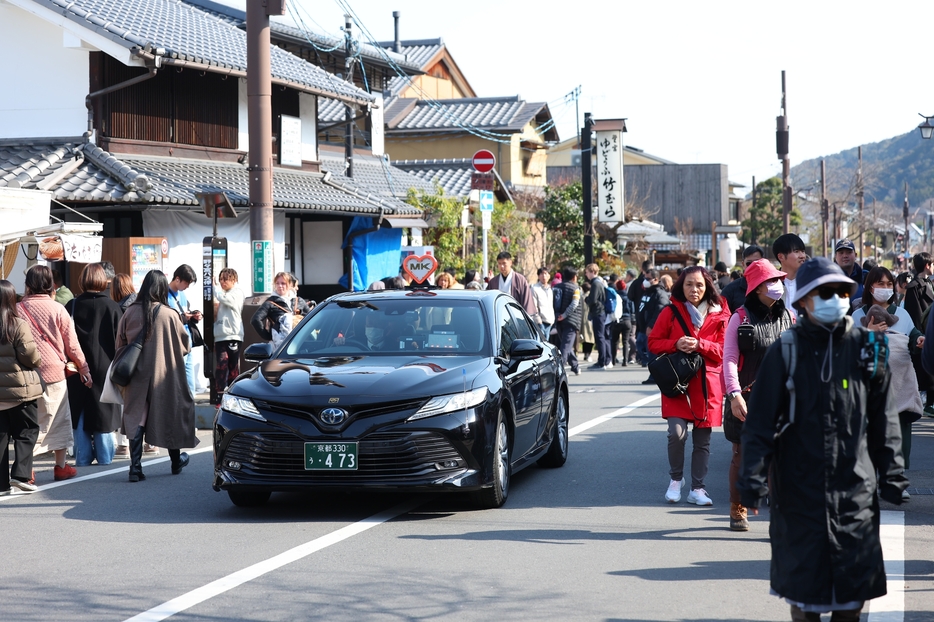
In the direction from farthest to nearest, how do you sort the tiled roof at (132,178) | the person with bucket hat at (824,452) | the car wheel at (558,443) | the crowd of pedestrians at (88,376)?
the tiled roof at (132,178), the car wheel at (558,443), the crowd of pedestrians at (88,376), the person with bucket hat at (824,452)

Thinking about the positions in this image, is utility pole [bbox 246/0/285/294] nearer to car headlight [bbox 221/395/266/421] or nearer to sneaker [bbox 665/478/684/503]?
car headlight [bbox 221/395/266/421]

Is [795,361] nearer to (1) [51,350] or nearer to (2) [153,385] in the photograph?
(2) [153,385]

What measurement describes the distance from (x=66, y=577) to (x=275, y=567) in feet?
3.79

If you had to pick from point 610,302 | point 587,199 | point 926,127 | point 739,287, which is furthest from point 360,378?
point 587,199

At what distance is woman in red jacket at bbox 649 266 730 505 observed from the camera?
794 cm

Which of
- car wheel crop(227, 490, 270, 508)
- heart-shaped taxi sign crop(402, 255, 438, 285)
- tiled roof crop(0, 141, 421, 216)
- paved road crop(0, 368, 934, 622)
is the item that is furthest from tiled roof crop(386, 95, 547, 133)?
car wheel crop(227, 490, 270, 508)

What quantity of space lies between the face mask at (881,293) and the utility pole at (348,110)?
16.9 m

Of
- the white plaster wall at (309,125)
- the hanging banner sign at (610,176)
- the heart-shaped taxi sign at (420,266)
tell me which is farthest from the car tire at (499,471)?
the hanging banner sign at (610,176)

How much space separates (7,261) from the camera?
12938 millimetres

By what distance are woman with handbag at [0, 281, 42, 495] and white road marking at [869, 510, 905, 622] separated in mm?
6363

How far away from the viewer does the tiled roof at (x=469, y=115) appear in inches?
1522

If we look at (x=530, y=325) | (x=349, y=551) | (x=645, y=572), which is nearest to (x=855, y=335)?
(x=645, y=572)

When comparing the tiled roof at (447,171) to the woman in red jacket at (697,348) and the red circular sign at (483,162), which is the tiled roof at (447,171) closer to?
the red circular sign at (483,162)

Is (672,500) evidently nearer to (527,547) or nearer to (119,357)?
(527,547)
